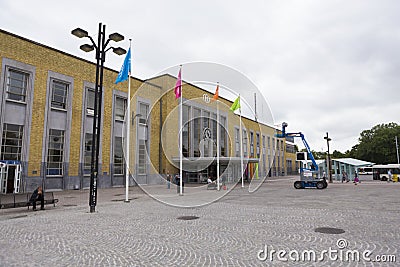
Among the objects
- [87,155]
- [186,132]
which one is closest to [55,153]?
[87,155]

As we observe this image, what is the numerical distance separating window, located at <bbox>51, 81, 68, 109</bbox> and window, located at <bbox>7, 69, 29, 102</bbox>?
228 centimetres

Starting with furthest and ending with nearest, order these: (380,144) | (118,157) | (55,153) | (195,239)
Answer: (380,144)
(118,157)
(55,153)
(195,239)

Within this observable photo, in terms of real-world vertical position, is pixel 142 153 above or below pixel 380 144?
below

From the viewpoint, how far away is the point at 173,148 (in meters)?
26.8

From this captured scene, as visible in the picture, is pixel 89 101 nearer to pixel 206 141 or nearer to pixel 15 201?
pixel 206 141

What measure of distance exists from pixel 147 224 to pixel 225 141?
24.4m

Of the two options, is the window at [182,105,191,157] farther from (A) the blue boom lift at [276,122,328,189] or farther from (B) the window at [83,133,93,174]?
(A) the blue boom lift at [276,122,328,189]

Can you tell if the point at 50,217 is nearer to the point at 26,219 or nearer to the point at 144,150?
the point at 26,219

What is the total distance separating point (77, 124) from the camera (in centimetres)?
2683

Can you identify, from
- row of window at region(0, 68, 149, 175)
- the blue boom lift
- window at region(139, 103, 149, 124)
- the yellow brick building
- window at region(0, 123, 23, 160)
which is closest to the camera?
window at region(0, 123, 23, 160)

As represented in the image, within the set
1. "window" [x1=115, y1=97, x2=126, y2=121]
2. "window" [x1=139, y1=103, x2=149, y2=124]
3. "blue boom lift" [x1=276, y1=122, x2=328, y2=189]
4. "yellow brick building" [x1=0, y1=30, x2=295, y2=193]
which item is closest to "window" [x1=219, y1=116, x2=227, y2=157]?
"yellow brick building" [x1=0, y1=30, x2=295, y2=193]

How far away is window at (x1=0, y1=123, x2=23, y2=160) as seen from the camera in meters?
21.8

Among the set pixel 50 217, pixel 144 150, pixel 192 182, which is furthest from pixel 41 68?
pixel 192 182

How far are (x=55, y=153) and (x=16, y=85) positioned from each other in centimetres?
614
